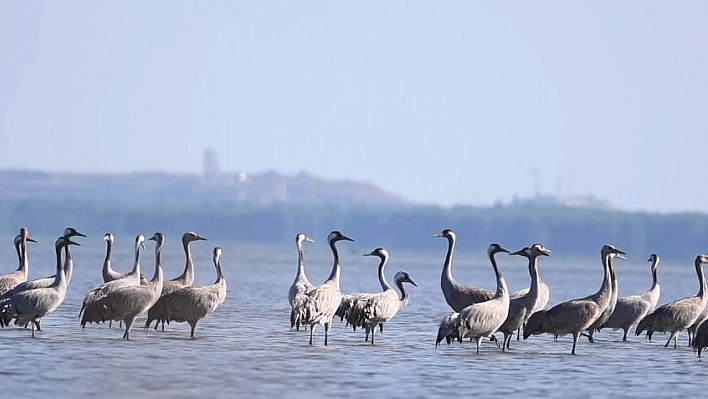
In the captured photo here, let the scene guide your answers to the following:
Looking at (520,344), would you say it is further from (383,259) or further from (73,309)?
(73,309)

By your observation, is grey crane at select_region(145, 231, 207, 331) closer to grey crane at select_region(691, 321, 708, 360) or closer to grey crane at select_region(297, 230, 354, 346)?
grey crane at select_region(297, 230, 354, 346)

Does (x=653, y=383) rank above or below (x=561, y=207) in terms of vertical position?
below

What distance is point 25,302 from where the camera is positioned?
20578mm

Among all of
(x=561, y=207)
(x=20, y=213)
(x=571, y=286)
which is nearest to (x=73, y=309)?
(x=571, y=286)

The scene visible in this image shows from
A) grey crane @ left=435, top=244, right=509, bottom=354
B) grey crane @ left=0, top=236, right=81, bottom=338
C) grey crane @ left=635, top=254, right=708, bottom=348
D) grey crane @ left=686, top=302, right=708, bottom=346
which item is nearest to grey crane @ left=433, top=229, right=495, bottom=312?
grey crane @ left=435, top=244, right=509, bottom=354

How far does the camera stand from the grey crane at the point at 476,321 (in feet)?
63.3

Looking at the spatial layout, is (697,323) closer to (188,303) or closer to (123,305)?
(188,303)

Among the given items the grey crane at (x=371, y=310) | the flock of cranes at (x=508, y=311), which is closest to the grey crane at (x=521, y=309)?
the flock of cranes at (x=508, y=311)

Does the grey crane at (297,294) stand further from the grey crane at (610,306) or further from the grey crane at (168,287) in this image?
the grey crane at (610,306)

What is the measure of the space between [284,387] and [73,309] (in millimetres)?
11020

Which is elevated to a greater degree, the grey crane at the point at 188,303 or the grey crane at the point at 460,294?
the grey crane at the point at 460,294

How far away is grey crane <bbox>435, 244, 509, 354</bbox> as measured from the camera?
63.3ft

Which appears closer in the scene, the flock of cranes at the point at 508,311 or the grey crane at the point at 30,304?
the flock of cranes at the point at 508,311

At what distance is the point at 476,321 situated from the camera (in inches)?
766
